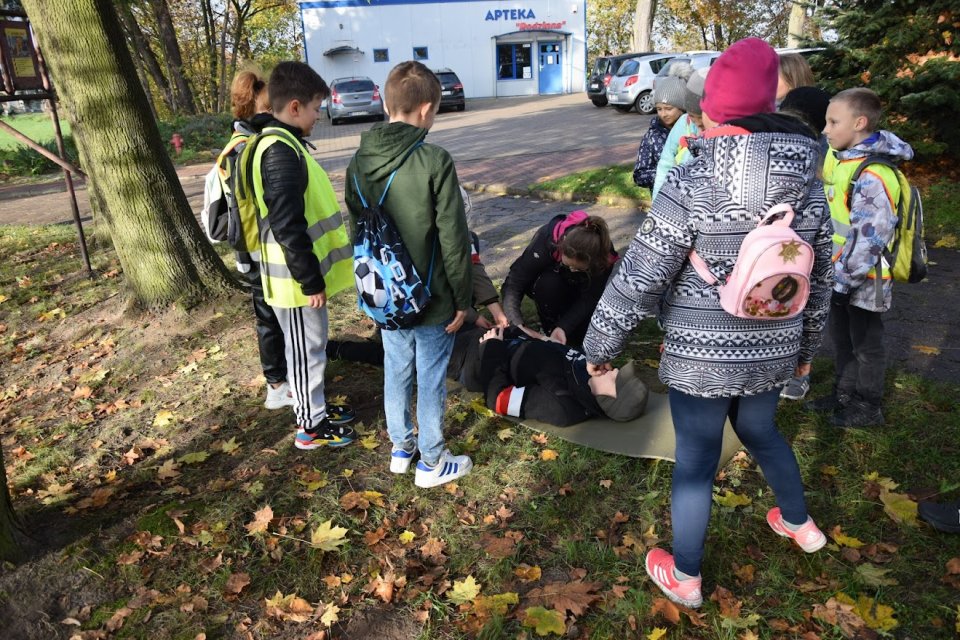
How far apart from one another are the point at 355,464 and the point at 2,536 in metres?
1.43

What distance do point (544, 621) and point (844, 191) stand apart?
90.8 inches

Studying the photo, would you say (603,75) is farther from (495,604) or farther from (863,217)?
(495,604)

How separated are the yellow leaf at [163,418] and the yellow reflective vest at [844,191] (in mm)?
3622

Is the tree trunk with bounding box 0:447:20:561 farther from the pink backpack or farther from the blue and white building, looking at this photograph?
the blue and white building

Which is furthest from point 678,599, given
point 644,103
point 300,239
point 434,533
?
point 644,103

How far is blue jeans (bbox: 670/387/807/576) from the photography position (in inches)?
81.4

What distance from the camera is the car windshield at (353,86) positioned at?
23109 mm

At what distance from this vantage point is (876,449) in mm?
3121

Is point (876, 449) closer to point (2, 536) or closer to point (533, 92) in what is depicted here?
point (2, 536)

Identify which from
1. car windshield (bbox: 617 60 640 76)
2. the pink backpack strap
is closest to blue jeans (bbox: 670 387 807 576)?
the pink backpack strap

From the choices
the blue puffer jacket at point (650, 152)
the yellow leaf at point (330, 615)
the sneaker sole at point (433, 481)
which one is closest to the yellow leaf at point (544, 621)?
the yellow leaf at point (330, 615)

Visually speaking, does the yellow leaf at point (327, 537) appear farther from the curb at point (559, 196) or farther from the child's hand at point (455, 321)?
the curb at point (559, 196)

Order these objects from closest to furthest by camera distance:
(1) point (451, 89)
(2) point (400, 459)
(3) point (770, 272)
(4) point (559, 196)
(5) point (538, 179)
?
(3) point (770, 272)
(2) point (400, 459)
(4) point (559, 196)
(5) point (538, 179)
(1) point (451, 89)

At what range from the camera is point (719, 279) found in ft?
6.25
